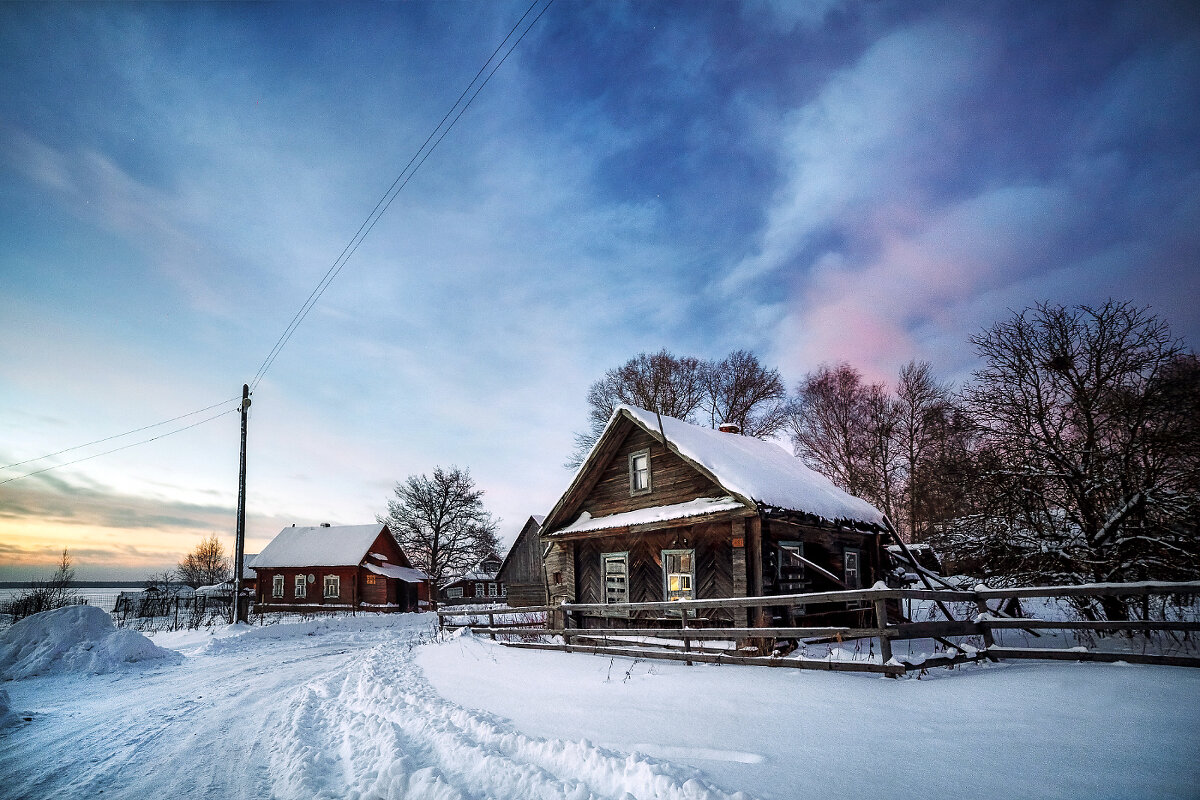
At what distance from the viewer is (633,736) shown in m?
5.46

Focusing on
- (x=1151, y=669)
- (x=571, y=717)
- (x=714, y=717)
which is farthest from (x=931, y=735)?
(x=1151, y=669)

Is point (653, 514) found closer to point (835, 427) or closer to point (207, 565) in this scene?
point (835, 427)

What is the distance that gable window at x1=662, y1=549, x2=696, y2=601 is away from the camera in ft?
51.6

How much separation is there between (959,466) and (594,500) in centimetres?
1014

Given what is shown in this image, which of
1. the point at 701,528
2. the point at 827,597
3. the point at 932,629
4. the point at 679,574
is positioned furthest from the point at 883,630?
the point at 679,574

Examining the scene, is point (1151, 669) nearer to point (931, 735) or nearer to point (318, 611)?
point (931, 735)

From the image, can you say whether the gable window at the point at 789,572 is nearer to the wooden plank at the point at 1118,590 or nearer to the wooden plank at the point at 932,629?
the wooden plank at the point at 932,629

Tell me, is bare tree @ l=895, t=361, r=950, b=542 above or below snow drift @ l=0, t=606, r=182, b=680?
above

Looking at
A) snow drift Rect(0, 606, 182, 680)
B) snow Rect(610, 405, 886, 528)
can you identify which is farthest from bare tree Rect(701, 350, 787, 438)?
snow drift Rect(0, 606, 182, 680)

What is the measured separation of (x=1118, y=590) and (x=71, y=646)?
2063 cm

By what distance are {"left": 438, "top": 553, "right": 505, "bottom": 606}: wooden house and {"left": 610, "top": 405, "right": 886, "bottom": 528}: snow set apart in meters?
41.0

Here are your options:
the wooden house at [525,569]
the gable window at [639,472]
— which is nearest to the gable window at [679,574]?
the gable window at [639,472]

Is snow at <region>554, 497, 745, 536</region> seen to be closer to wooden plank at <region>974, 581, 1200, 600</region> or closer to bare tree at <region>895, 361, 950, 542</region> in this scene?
wooden plank at <region>974, 581, 1200, 600</region>

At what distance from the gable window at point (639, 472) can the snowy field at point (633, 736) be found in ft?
24.8
